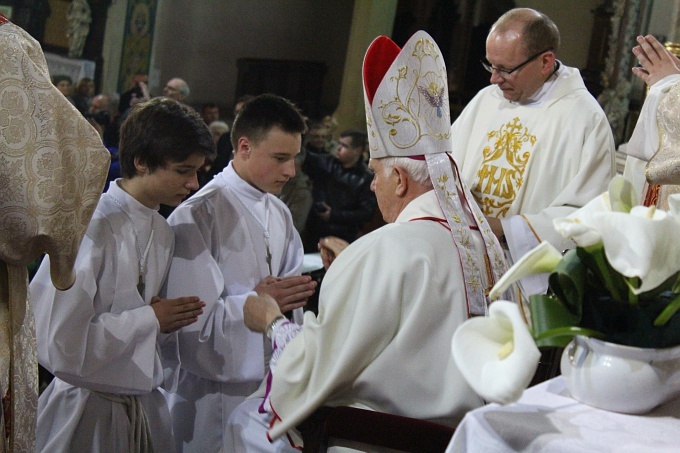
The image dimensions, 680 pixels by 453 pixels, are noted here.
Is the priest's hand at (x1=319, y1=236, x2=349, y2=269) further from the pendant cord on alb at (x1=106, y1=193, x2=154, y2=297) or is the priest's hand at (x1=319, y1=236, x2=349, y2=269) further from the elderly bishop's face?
the pendant cord on alb at (x1=106, y1=193, x2=154, y2=297)

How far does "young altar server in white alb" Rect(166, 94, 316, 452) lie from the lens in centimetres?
358

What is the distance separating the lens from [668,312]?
166 centimetres

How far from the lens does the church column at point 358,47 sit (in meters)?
11.7

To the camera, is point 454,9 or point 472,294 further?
point 454,9

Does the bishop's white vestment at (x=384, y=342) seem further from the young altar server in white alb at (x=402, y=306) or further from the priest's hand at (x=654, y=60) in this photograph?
the priest's hand at (x=654, y=60)

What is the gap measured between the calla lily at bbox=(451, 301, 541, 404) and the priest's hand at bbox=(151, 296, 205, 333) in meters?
1.79

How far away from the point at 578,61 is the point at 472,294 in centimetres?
863

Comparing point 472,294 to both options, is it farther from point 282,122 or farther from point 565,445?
point 282,122

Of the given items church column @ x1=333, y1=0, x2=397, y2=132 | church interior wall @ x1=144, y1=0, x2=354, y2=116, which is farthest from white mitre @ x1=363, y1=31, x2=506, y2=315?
church column @ x1=333, y1=0, x2=397, y2=132

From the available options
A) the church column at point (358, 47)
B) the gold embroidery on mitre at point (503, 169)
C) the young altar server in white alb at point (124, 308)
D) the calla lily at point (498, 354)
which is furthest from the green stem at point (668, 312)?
the church column at point (358, 47)

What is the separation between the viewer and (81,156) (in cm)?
251

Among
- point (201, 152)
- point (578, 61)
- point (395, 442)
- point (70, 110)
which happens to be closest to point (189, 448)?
point (201, 152)

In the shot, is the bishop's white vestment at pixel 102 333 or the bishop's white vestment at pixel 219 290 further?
the bishop's white vestment at pixel 219 290

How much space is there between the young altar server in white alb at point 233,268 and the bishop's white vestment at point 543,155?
89 centimetres
